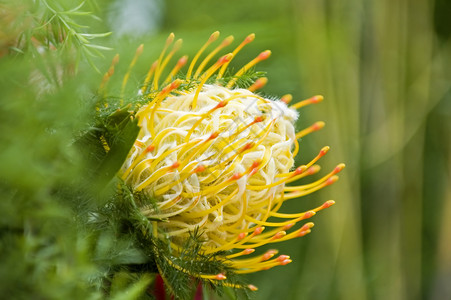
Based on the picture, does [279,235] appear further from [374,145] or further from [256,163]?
[374,145]

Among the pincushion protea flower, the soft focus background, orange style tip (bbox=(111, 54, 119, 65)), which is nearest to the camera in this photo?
orange style tip (bbox=(111, 54, 119, 65))

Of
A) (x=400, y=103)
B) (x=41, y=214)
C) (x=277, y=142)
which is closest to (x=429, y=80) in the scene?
(x=400, y=103)

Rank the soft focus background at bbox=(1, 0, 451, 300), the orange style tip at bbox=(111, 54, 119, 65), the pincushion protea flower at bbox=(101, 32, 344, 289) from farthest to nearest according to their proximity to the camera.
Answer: the soft focus background at bbox=(1, 0, 451, 300) < the pincushion protea flower at bbox=(101, 32, 344, 289) < the orange style tip at bbox=(111, 54, 119, 65)

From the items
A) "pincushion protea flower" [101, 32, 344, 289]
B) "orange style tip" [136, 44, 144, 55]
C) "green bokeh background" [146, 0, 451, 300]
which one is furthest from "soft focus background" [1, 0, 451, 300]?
"orange style tip" [136, 44, 144, 55]

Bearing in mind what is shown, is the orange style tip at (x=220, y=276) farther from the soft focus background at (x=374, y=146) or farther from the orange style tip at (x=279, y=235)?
the soft focus background at (x=374, y=146)

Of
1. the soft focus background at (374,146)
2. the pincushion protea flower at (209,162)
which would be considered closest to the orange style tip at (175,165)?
the pincushion protea flower at (209,162)

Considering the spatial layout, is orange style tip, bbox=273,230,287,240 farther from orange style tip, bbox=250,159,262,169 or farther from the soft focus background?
the soft focus background

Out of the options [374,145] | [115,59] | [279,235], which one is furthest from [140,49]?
[374,145]
